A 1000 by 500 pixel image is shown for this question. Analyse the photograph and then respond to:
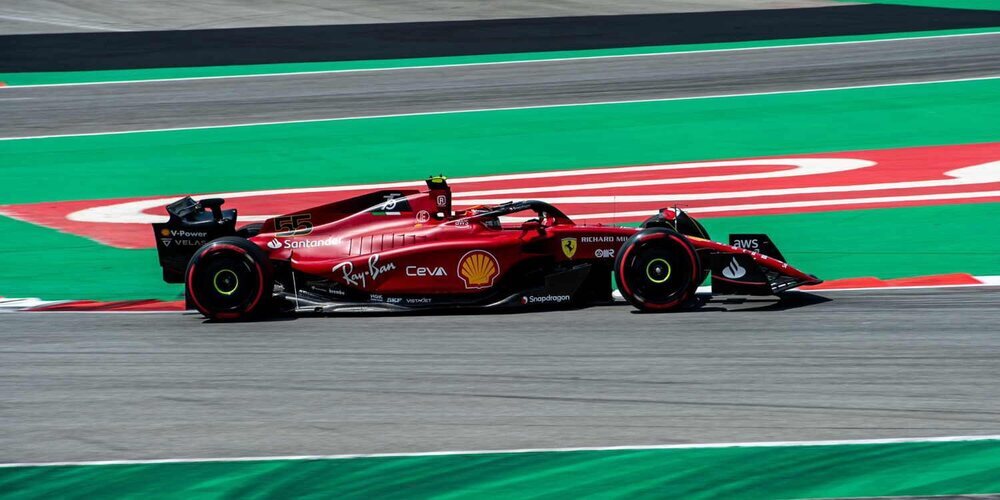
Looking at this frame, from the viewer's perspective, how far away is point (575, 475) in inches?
281

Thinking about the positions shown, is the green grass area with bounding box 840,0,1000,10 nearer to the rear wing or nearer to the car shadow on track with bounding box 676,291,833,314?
the car shadow on track with bounding box 676,291,833,314

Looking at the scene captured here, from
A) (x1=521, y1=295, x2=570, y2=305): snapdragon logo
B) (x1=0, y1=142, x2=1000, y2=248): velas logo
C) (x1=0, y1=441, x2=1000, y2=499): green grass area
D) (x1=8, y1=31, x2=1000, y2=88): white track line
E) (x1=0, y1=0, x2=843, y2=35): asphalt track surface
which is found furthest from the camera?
(x1=0, y1=0, x2=843, y2=35): asphalt track surface

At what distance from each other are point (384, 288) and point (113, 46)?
69.3ft

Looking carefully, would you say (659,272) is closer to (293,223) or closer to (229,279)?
(293,223)

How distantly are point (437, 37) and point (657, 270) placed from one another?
810 inches

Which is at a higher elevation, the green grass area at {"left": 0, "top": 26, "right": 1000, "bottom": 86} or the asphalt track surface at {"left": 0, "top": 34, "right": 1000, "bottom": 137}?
the green grass area at {"left": 0, "top": 26, "right": 1000, "bottom": 86}

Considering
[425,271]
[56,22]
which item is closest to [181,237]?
[425,271]

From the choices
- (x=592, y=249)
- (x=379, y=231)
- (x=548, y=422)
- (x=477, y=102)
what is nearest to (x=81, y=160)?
(x=477, y=102)

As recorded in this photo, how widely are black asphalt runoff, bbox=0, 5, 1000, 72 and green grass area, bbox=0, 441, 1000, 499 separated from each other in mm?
21368

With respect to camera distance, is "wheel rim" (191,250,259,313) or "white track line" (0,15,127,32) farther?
"white track line" (0,15,127,32)

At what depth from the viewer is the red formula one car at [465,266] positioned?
1077 cm

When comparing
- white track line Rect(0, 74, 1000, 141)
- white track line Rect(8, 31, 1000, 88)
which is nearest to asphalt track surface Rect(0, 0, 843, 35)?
white track line Rect(8, 31, 1000, 88)

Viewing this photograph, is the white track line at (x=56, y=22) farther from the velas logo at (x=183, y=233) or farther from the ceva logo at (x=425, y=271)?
the ceva logo at (x=425, y=271)

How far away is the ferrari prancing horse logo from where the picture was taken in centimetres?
1098
